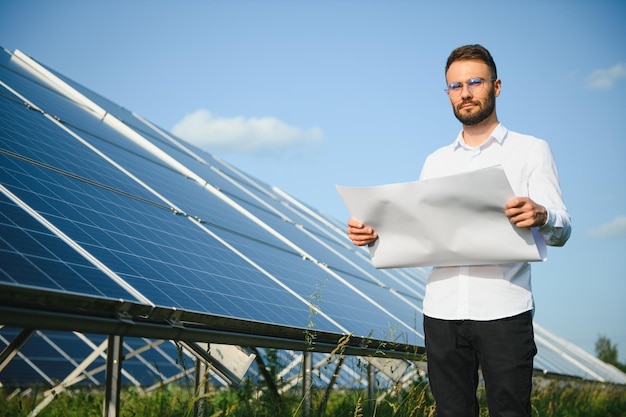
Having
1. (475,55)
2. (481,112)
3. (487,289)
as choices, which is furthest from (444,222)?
(475,55)

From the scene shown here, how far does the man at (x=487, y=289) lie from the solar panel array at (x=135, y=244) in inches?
59.4

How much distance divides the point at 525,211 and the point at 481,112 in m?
0.69

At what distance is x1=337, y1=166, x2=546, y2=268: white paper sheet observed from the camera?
3178 mm

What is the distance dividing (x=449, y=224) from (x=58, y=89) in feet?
26.7

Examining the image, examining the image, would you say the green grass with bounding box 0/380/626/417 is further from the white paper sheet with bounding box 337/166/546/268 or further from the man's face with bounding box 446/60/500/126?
the man's face with bounding box 446/60/500/126

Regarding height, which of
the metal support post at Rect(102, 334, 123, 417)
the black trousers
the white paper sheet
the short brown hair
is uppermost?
the short brown hair

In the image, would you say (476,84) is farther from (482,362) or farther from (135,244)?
(135,244)

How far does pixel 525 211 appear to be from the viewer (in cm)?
307

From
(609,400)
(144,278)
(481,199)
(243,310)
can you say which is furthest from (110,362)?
(609,400)

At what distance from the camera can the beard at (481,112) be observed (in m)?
3.56

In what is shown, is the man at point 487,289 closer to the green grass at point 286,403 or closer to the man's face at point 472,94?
the man's face at point 472,94

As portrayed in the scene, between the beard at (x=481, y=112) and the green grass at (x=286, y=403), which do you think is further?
the green grass at (x=286, y=403)

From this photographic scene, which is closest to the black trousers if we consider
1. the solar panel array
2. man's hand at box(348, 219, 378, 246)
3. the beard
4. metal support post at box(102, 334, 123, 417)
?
man's hand at box(348, 219, 378, 246)

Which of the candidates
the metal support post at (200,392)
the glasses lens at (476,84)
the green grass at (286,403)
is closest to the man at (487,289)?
the glasses lens at (476,84)
